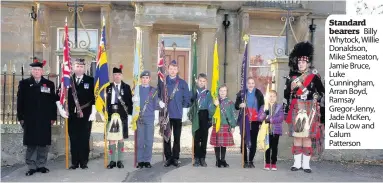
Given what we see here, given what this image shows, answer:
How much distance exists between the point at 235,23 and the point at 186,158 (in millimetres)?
8543

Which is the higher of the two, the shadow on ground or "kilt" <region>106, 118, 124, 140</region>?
"kilt" <region>106, 118, 124, 140</region>

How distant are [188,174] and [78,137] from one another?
215cm

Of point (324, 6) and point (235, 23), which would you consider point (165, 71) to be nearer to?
point (235, 23)

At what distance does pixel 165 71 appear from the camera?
7.21 meters

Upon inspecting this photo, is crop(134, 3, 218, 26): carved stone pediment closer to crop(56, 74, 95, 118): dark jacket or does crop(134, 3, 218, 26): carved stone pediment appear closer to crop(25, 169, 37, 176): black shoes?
crop(56, 74, 95, 118): dark jacket

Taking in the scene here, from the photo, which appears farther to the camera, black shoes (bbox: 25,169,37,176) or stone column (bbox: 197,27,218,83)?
stone column (bbox: 197,27,218,83)

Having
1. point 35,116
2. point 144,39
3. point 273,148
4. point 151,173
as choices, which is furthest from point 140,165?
point 144,39

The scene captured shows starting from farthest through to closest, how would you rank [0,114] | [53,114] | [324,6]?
[324,6] < [0,114] < [53,114]

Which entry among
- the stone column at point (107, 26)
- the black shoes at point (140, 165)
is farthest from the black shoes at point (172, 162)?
the stone column at point (107, 26)

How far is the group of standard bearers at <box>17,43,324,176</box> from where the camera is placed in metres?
6.53

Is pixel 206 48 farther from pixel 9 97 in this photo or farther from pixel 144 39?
pixel 9 97

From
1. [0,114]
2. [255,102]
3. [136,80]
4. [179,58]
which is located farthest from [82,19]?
[255,102]

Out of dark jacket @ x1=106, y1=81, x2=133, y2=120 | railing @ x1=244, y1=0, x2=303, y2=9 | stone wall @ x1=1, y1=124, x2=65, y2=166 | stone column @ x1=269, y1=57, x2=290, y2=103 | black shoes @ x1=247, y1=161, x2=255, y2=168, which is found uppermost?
railing @ x1=244, y1=0, x2=303, y2=9

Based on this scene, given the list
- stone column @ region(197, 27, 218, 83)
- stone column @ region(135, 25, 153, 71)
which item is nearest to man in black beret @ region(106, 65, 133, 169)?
stone column @ region(135, 25, 153, 71)
